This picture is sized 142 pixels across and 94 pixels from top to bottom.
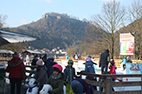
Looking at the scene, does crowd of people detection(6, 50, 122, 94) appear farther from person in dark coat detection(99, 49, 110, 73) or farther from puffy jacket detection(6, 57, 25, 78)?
person in dark coat detection(99, 49, 110, 73)

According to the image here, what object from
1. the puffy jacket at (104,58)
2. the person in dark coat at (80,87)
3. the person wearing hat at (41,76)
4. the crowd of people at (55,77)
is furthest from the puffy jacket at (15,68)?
the puffy jacket at (104,58)

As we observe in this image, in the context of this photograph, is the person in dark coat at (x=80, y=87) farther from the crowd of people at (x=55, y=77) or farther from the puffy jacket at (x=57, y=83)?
the puffy jacket at (x=57, y=83)

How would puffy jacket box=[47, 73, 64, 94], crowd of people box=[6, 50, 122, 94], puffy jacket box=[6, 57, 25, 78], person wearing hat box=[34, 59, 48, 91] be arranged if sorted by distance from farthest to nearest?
puffy jacket box=[6, 57, 25, 78], person wearing hat box=[34, 59, 48, 91], puffy jacket box=[47, 73, 64, 94], crowd of people box=[6, 50, 122, 94]

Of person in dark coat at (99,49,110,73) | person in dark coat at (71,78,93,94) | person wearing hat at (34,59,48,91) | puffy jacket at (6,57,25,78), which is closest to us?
person in dark coat at (71,78,93,94)

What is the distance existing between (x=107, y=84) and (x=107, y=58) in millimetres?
5783

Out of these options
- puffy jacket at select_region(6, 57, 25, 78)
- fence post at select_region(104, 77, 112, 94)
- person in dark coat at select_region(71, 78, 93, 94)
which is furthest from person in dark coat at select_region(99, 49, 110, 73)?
person in dark coat at select_region(71, 78, 93, 94)

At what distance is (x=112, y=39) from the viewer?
132 feet

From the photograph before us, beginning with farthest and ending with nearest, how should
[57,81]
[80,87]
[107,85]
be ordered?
[107,85] < [57,81] < [80,87]

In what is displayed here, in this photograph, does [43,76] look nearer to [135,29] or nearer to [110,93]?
[110,93]

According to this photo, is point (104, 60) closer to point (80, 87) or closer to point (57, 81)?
point (57, 81)

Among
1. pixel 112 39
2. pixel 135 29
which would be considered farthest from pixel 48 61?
pixel 112 39

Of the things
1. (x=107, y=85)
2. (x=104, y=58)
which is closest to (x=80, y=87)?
(x=107, y=85)

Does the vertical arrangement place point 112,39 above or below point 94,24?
below

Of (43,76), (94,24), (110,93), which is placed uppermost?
(94,24)
